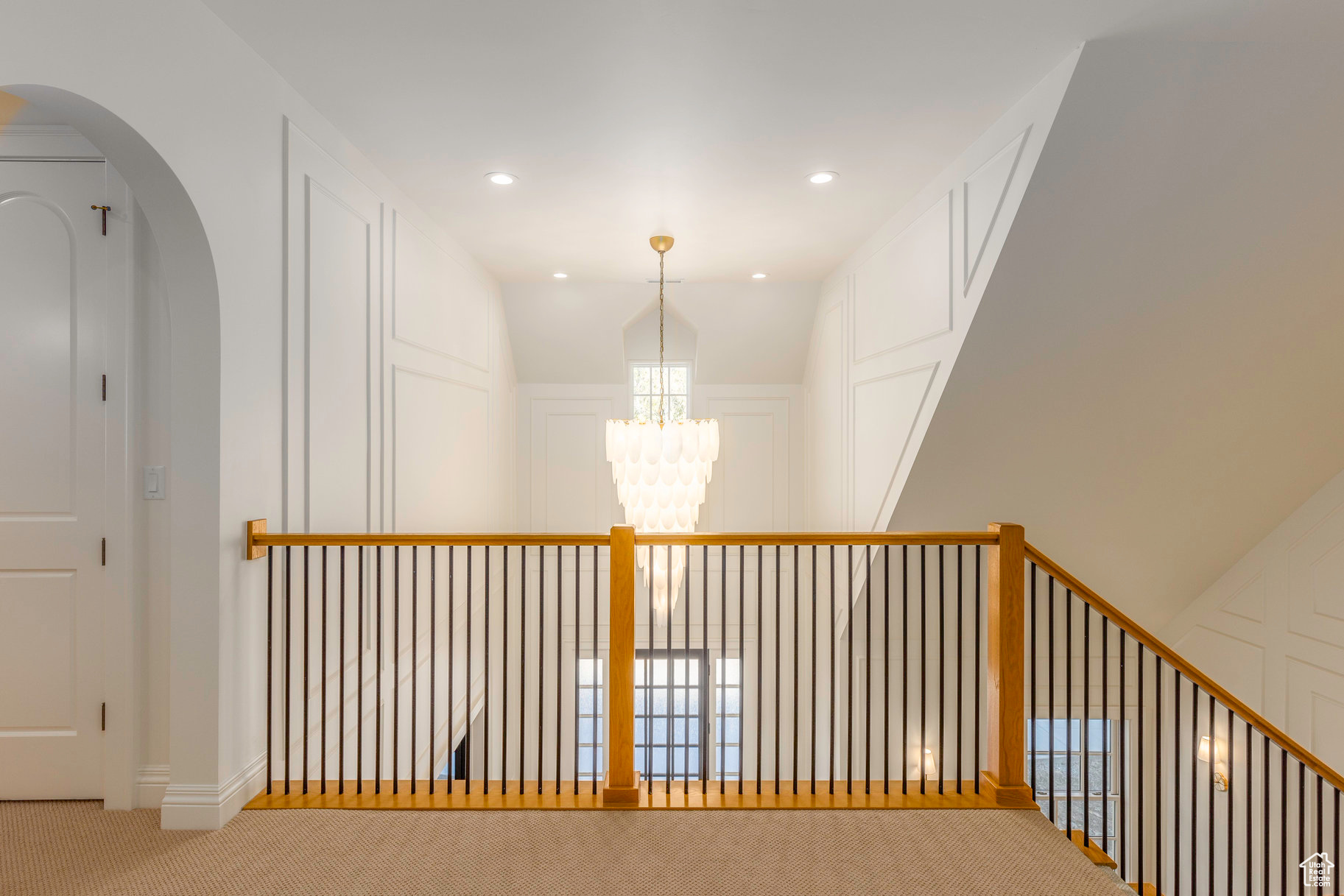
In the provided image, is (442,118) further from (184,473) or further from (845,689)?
(845,689)

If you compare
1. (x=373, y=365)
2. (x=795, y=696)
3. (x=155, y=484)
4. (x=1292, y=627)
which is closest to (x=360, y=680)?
(x=155, y=484)

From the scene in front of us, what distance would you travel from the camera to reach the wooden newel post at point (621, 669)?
2520 millimetres

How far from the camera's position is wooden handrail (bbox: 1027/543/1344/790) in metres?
2.29

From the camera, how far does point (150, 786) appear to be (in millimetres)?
2447

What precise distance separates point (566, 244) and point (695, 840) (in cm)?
377

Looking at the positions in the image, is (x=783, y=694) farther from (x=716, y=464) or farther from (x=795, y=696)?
(x=795, y=696)

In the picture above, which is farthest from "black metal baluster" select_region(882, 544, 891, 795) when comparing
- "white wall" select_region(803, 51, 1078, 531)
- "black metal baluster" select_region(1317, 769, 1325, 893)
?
"black metal baluster" select_region(1317, 769, 1325, 893)

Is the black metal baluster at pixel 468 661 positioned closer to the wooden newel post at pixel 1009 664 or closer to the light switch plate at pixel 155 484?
the light switch plate at pixel 155 484

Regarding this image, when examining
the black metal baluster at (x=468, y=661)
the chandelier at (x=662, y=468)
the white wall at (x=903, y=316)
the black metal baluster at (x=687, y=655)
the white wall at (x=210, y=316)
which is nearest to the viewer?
the white wall at (x=210, y=316)

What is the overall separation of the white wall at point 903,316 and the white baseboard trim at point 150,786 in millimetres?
3667

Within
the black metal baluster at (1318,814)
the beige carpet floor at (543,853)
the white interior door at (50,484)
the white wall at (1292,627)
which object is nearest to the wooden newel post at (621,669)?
the beige carpet floor at (543,853)

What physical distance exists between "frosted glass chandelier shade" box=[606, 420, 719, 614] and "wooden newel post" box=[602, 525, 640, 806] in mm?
1720

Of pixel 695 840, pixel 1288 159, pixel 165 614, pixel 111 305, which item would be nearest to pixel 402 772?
pixel 165 614

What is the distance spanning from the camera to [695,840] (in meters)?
2.29
